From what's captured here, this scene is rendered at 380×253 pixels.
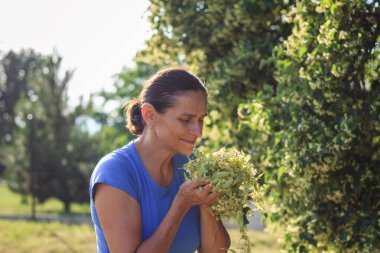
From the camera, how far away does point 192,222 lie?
3121 mm

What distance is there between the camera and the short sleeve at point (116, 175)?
9.14 feet

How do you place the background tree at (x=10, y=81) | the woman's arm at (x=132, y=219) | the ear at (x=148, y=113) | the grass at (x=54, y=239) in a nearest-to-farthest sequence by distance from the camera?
the woman's arm at (x=132, y=219), the ear at (x=148, y=113), the grass at (x=54, y=239), the background tree at (x=10, y=81)

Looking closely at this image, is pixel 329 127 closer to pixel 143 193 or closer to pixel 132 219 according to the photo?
pixel 143 193

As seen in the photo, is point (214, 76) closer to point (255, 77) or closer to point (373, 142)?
point (255, 77)

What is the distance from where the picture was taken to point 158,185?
10.0ft

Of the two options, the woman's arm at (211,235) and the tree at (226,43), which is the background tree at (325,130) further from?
the woman's arm at (211,235)

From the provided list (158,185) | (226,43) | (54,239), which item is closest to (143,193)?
(158,185)

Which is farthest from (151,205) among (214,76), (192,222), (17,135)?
(17,135)

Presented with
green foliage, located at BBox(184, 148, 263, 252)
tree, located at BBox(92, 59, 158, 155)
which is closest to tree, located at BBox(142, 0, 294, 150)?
green foliage, located at BBox(184, 148, 263, 252)

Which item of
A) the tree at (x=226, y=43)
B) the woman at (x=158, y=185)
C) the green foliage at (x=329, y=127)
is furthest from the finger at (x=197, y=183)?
the tree at (x=226, y=43)

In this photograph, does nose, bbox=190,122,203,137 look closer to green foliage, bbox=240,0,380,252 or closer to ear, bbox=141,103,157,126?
ear, bbox=141,103,157,126

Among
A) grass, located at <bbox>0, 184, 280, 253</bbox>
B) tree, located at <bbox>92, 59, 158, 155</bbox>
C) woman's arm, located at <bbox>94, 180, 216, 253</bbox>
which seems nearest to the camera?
woman's arm, located at <bbox>94, 180, 216, 253</bbox>

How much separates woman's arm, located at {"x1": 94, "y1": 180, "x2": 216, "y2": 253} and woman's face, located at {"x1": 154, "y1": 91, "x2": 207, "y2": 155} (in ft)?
0.79

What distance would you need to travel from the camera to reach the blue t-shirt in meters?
2.83
